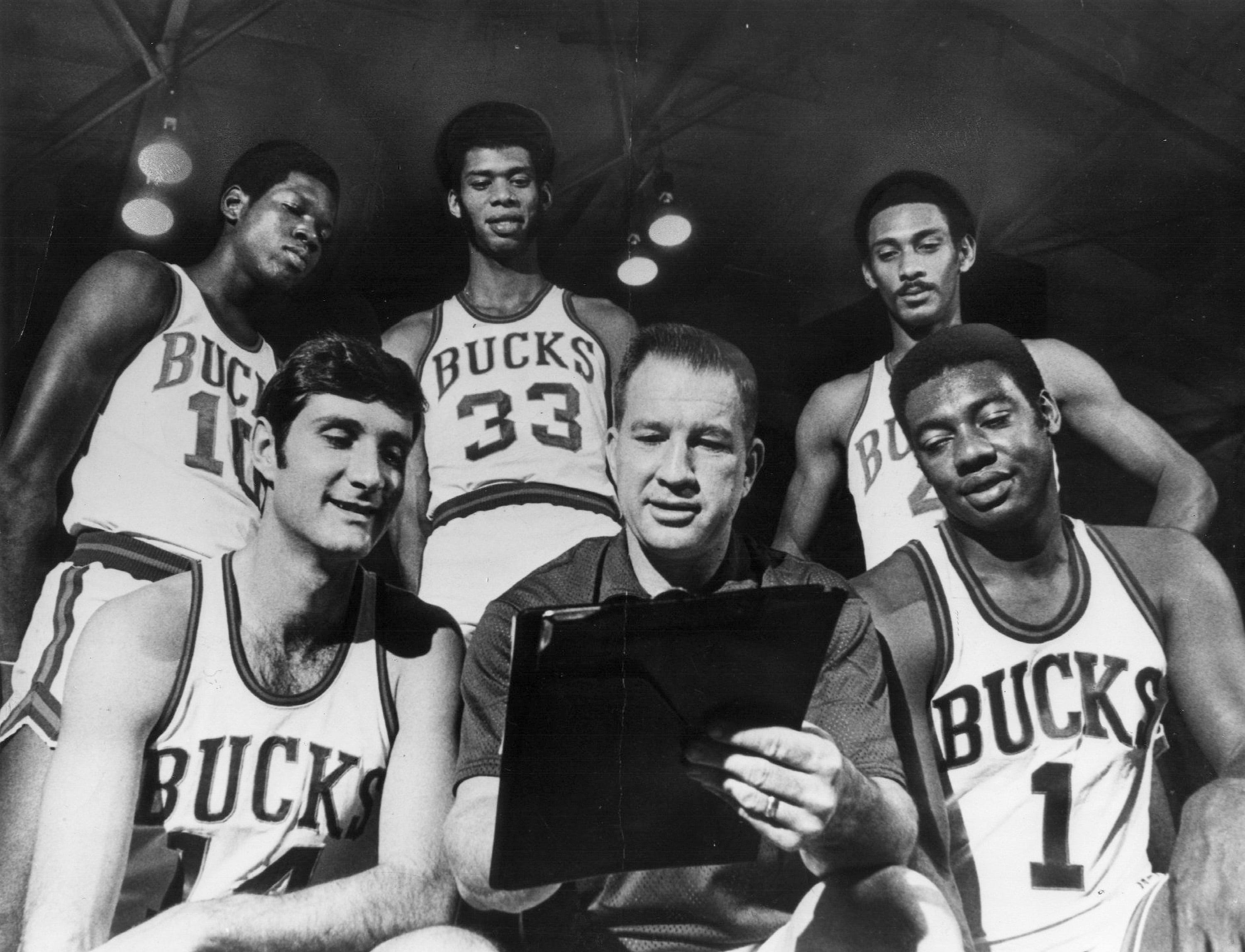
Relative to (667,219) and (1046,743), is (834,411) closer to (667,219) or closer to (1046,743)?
(667,219)

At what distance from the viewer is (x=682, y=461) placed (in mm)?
2607

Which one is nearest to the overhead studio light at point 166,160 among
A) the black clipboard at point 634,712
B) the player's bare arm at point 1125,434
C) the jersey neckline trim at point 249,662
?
the jersey neckline trim at point 249,662

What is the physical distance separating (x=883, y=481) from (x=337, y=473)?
1.44m

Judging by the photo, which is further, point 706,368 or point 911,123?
point 911,123

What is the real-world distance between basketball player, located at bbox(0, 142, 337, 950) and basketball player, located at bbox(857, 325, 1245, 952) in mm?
1703

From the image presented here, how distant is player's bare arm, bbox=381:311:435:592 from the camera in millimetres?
2738

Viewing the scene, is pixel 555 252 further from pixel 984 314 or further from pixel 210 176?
pixel 984 314

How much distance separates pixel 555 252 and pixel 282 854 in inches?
66.3

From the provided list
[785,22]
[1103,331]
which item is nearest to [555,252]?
[785,22]

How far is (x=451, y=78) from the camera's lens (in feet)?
9.89

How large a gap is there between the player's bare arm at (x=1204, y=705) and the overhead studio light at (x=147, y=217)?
8.79 ft

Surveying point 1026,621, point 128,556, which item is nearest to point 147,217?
point 128,556

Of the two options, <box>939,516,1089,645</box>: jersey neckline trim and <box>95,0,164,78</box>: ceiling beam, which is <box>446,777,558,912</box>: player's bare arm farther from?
<box>95,0,164,78</box>: ceiling beam

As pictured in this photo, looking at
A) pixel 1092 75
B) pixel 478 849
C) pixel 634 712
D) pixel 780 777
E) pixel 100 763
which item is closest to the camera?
pixel 780 777
